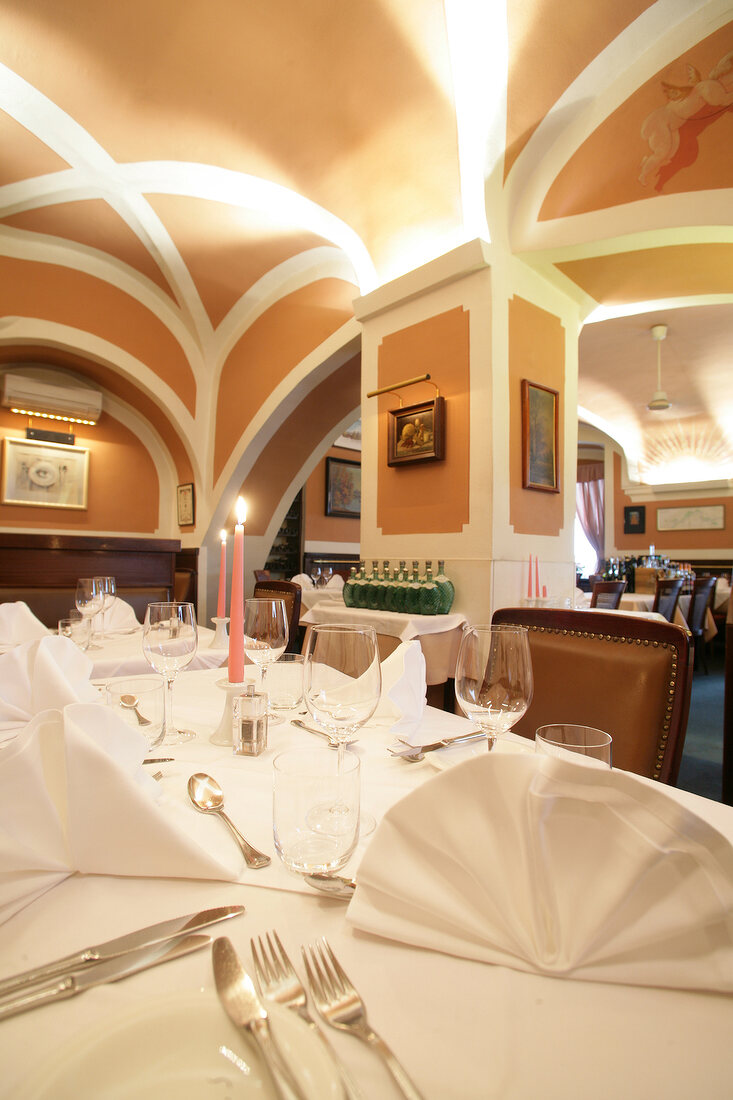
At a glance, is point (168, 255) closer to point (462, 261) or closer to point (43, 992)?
point (462, 261)

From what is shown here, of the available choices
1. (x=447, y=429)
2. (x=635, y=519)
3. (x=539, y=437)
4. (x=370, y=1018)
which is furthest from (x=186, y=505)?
(x=635, y=519)

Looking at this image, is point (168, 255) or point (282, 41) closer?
point (282, 41)

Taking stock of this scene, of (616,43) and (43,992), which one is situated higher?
(616,43)

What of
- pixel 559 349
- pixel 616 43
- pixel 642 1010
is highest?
pixel 616 43

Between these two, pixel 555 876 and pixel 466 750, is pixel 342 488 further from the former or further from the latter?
pixel 555 876

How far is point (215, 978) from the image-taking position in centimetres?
35

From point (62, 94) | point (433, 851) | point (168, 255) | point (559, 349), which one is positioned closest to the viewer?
point (433, 851)

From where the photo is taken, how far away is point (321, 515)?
8.79 m

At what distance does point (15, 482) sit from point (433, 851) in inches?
272

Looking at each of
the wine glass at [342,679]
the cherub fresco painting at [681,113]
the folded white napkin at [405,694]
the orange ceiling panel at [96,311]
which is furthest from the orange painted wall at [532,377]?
the orange ceiling panel at [96,311]

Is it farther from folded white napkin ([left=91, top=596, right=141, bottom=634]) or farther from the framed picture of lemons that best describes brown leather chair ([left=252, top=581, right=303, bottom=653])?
the framed picture of lemons

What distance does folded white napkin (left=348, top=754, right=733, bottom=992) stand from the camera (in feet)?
1.25

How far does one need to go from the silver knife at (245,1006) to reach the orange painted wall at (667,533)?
10652mm

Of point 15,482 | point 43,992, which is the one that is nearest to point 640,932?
point 43,992
